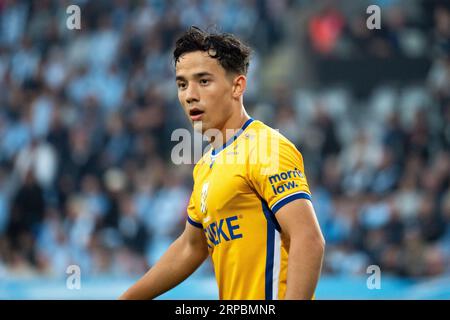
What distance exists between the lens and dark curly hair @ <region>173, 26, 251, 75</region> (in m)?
3.69

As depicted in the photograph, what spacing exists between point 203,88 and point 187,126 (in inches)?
276

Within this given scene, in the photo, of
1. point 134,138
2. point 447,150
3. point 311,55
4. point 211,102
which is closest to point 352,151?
point 447,150

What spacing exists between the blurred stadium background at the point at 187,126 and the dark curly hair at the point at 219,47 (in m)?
4.83

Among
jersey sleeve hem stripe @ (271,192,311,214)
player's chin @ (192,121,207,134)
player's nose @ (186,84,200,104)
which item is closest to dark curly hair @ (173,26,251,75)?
player's nose @ (186,84,200,104)

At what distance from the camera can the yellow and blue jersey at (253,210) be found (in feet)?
11.1

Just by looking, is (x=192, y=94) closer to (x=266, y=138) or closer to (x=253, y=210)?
(x=266, y=138)

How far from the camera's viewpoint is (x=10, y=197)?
34.1 feet

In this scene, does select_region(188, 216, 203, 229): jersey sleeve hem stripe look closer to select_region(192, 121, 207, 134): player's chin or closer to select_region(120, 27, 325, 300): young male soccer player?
select_region(120, 27, 325, 300): young male soccer player

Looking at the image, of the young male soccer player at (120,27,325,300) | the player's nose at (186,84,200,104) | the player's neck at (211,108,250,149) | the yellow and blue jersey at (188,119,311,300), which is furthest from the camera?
the player's neck at (211,108,250,149)

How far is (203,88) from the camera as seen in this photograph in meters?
3.65

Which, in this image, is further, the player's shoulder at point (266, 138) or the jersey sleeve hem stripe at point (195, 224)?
the jersey sleeve hem stripe at point (195, 224)

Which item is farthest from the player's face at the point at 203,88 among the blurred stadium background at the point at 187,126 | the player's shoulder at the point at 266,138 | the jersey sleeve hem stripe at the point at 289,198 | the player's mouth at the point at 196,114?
the blurred stadium background at the point at 187,126

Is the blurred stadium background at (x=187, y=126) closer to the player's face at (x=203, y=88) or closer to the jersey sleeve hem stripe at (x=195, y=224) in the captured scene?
the jersey sleeve hem stripe at (x=195, y=224)

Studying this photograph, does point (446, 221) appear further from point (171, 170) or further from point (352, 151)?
point (171, 170)
